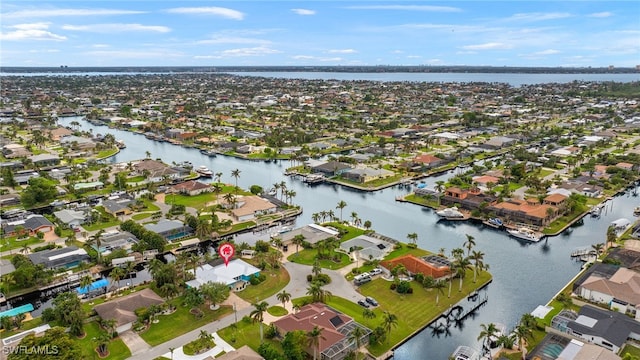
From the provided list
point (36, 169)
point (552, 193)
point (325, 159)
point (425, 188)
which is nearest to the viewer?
point (552, 193)

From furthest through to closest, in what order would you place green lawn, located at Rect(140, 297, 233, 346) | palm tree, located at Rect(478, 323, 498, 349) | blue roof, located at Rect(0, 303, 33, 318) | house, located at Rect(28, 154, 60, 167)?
house, located at Rect(28, 154, 60, 167)
blue roof, located at Rect(0, 303, 33, 318)
green lawn, located at Rect(140, 297, 233, 346)
palm tree, located at Rect(478, 323, 498, 349)

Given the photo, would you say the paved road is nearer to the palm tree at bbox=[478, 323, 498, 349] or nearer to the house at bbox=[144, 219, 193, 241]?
the palm tree at bbox=[478, 323, 498, 349]

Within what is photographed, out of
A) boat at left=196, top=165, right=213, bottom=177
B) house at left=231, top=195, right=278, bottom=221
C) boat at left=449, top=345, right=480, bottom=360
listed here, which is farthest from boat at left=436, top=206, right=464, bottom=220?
boat at left=196, top=165, right=213, bottom=177

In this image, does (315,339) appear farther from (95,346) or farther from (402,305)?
(95,346)

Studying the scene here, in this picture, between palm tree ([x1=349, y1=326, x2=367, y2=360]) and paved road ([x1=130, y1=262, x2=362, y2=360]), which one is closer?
palm tree ([x1=349, y1=326, x2=367, y2=360])

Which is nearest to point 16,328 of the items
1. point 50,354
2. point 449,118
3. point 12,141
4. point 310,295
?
point 50,354

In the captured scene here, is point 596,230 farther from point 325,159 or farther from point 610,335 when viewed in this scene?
point 325,159

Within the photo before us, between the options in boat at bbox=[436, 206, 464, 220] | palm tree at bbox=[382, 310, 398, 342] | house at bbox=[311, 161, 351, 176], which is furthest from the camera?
house at bbox=[311, 161, 351, 176]
